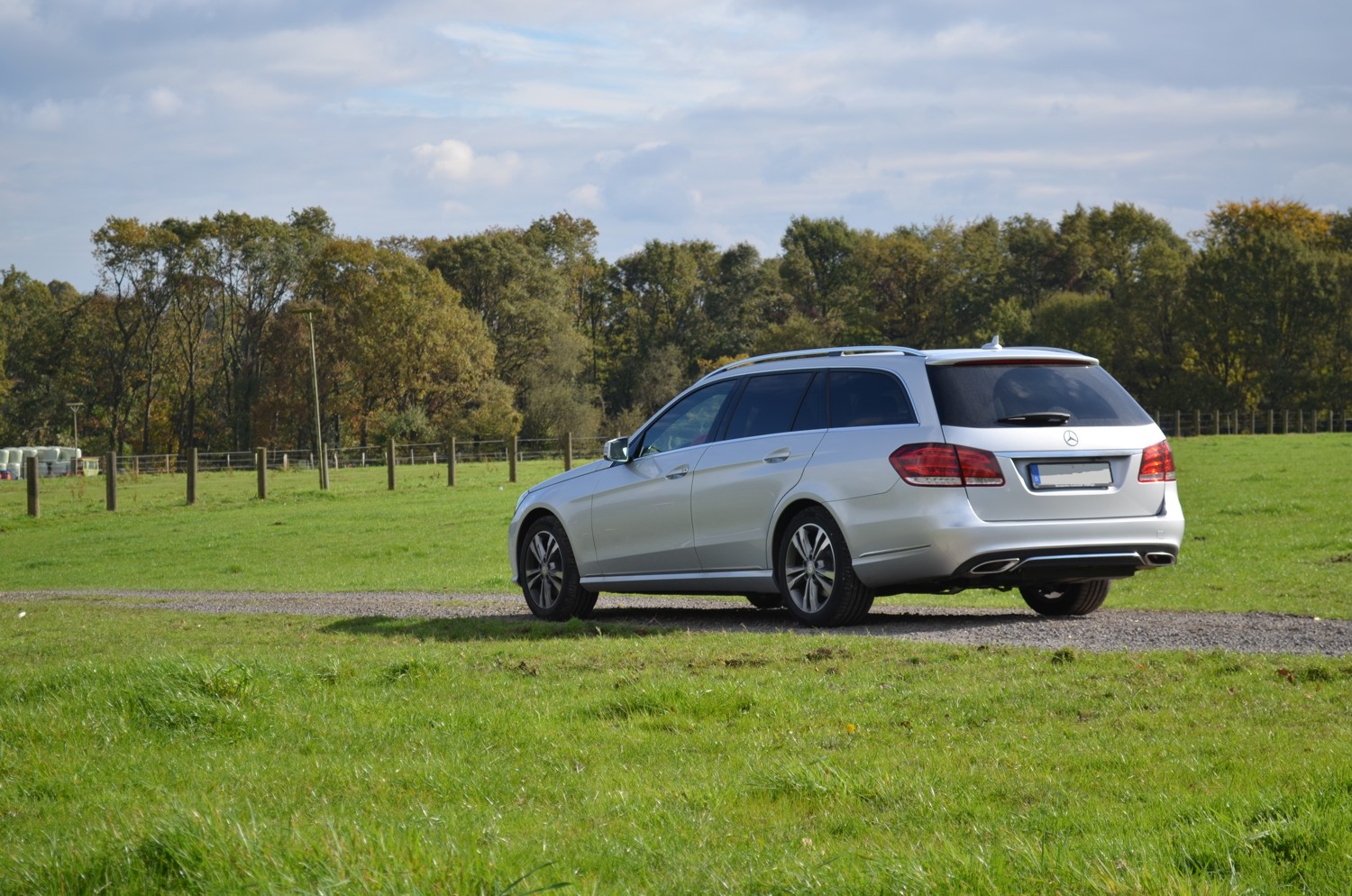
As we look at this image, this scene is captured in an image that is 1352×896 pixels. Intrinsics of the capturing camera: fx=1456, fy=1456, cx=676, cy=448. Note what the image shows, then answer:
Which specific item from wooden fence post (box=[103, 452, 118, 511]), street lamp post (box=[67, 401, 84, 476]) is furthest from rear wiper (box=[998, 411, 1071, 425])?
street lamp post (box=[67, 401, 84, 476])

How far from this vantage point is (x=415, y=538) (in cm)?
2691

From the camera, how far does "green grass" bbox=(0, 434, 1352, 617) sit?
1482 centimetres

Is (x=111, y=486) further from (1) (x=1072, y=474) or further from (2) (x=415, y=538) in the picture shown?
(1) (x=1072, y=474)

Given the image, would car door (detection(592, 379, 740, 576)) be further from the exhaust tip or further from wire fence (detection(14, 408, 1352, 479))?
wire fence (detection(14, 408, 1352, 479))

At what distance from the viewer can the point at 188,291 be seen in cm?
7875

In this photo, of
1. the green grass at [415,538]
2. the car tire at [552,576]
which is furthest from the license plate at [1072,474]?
the car tire at [552,576]

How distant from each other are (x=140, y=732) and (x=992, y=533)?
5311mm

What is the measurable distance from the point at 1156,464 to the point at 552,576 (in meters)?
4.93

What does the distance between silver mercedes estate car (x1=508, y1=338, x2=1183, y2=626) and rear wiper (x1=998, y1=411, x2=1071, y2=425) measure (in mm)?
12

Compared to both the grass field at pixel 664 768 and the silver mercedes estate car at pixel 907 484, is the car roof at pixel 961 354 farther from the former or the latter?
the grass field at pixel 664 768

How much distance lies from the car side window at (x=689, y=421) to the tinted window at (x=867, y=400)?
43.5 inches

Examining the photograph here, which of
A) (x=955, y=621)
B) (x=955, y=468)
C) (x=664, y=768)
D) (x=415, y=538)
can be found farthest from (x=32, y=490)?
(x=664, y=768)

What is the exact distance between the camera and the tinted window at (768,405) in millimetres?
10516

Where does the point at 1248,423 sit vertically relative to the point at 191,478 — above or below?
above
